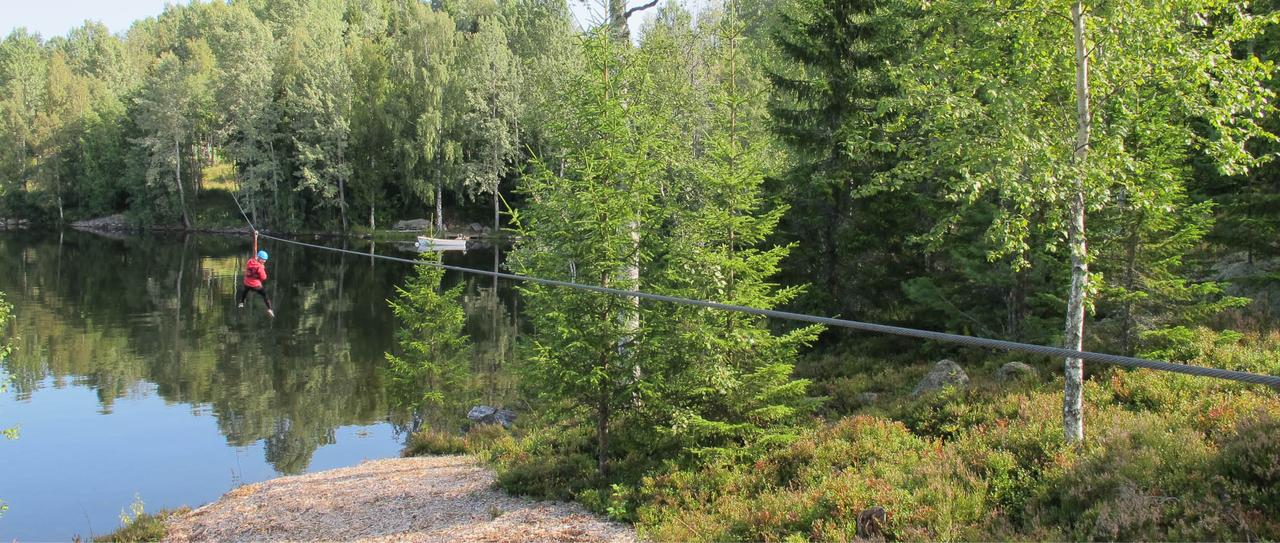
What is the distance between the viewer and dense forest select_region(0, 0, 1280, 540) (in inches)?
359

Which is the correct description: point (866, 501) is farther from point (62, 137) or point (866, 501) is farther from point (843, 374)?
point (62, 137)

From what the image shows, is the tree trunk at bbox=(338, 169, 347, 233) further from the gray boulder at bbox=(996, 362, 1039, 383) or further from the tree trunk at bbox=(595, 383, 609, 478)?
the gray boulder at bbox=(996, 362, 1039, 383)

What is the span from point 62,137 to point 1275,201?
3642 inches

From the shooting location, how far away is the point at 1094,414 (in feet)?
Answer: 35.1

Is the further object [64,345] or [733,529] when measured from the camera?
[64,345]

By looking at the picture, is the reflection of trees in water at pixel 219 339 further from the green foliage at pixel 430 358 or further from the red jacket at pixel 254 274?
the red jacket at pixel 254 274

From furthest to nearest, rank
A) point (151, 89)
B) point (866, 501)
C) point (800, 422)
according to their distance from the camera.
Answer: point (151, 89) → point (800, 422) → point (866, 501)

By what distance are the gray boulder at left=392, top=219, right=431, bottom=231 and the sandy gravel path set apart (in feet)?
166

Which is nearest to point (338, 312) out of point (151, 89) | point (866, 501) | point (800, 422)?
point (800, 422)

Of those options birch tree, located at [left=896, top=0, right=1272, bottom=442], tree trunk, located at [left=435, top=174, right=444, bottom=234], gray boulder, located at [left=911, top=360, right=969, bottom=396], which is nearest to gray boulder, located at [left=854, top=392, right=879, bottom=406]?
gray boulder, located at [left=911, top=360, right=969, bottom=396]

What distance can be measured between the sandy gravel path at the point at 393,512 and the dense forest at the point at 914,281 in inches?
26.2

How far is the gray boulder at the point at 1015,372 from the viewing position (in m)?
12.9

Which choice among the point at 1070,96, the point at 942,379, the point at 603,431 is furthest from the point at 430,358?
the point at 1070,96

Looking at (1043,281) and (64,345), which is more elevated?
(1043,281)
